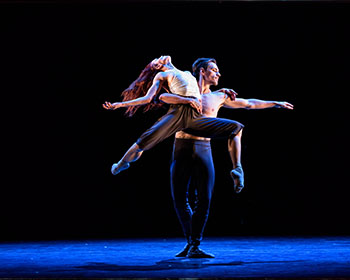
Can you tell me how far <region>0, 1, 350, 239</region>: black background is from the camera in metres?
5.36

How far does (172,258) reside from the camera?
376 cm

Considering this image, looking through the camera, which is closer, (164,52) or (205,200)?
(205,200)

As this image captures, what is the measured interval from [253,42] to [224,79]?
47 cm

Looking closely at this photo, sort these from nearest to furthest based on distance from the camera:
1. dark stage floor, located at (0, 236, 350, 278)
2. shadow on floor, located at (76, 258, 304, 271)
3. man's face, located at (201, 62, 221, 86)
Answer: dark stage floor, located at (0, 236, 350, 278) < shadow on floor, located at (76, 258, 304, 271) < man's face, located at (201, 62, 221, 86)

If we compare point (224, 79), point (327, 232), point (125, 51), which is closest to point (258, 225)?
point (327, 232)

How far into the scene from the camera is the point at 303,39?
537 centimetres

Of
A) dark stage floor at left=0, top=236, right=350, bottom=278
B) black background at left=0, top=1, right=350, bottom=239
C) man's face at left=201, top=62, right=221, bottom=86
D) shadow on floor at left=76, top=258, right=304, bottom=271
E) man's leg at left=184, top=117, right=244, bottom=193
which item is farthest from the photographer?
black background at left=0, top=1, right=350, bottom=239

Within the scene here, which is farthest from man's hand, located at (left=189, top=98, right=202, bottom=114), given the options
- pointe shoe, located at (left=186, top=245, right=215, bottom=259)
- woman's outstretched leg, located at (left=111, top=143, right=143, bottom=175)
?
pointe shoe, located at (left=186, top=245, right=215, bottom=259)

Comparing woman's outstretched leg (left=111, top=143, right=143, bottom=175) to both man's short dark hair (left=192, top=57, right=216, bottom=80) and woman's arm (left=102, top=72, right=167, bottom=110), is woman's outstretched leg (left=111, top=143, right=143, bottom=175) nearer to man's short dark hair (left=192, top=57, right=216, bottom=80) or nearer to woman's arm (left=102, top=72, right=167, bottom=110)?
→ woman's arm (left=102, top=72, right=167, bottom=110)

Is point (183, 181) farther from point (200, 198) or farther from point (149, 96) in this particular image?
point (149, 96)

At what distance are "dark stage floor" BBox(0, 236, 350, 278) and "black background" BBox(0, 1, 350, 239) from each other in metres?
0.43

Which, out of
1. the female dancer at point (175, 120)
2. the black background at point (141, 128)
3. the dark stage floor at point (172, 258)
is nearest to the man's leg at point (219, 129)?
the female dancer at point (175, 120)

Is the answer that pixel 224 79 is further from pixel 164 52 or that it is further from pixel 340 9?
pixel 340 9

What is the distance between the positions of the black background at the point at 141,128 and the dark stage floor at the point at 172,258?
0.43 m
